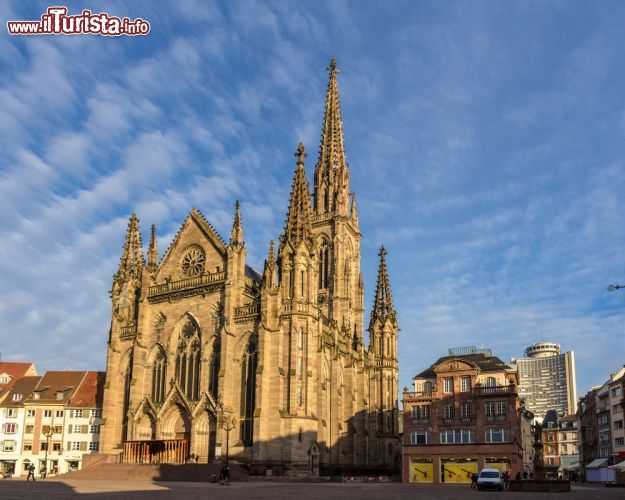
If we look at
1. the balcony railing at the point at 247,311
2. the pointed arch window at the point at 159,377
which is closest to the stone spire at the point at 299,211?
the balcony railing at the point at 247,311

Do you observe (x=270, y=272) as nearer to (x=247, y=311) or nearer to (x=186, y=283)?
(x=247, y=311)

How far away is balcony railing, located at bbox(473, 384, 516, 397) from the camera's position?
6509cm

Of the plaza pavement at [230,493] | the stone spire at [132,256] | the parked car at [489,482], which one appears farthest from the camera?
the stone spire at [132,256]

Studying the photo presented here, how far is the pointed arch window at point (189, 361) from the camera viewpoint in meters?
63.2

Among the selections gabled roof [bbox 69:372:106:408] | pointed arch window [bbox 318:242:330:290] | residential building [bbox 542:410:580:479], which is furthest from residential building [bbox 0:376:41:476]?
residential building [bbox 542:410:580:479]

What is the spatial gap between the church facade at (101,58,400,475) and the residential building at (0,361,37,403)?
3209 centimetres

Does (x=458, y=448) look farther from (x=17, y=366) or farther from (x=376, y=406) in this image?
(x=17, y=366)

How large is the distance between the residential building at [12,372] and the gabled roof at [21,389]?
2.29m

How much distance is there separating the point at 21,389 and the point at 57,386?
5396mm

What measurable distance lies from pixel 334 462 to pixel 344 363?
36.6 feet

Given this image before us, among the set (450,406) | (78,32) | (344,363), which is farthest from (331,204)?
(78,32)

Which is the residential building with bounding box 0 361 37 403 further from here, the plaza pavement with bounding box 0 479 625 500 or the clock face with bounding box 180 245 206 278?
the plaza pavement with bounding box 0 479 625 500

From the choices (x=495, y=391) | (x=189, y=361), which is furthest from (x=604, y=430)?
(x=189, y=361)

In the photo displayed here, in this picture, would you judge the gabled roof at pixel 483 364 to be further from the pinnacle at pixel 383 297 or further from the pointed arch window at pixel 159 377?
the pointed arch window at pixel 159 377
